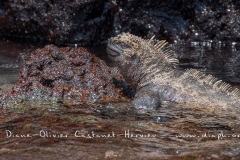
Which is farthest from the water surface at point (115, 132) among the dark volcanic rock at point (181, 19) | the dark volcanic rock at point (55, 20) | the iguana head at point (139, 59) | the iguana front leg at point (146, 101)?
the dark volcanic rock at point (181, 19)

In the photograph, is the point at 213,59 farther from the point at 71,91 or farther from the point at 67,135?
the point at 67,135

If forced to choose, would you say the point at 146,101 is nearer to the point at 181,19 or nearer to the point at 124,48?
the point at 124,48

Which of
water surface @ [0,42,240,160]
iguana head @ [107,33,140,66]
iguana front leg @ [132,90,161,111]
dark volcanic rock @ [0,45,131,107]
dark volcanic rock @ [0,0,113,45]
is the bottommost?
water surface @ [0,42,240,160]

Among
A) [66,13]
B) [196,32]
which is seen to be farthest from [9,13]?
[196,32]

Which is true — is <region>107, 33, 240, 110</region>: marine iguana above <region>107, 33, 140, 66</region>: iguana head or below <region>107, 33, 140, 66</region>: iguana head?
below

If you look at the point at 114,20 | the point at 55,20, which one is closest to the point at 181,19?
the point at 114,20

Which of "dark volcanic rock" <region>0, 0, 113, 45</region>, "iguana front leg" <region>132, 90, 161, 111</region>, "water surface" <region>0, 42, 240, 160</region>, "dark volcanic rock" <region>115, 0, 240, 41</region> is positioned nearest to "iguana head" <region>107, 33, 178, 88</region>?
"iguana front leg" <region>132, 90, 161, 111</region>

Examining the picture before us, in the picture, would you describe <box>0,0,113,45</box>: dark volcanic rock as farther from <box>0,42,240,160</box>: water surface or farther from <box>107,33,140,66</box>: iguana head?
<box>0,42,240,160</box>: water surface
